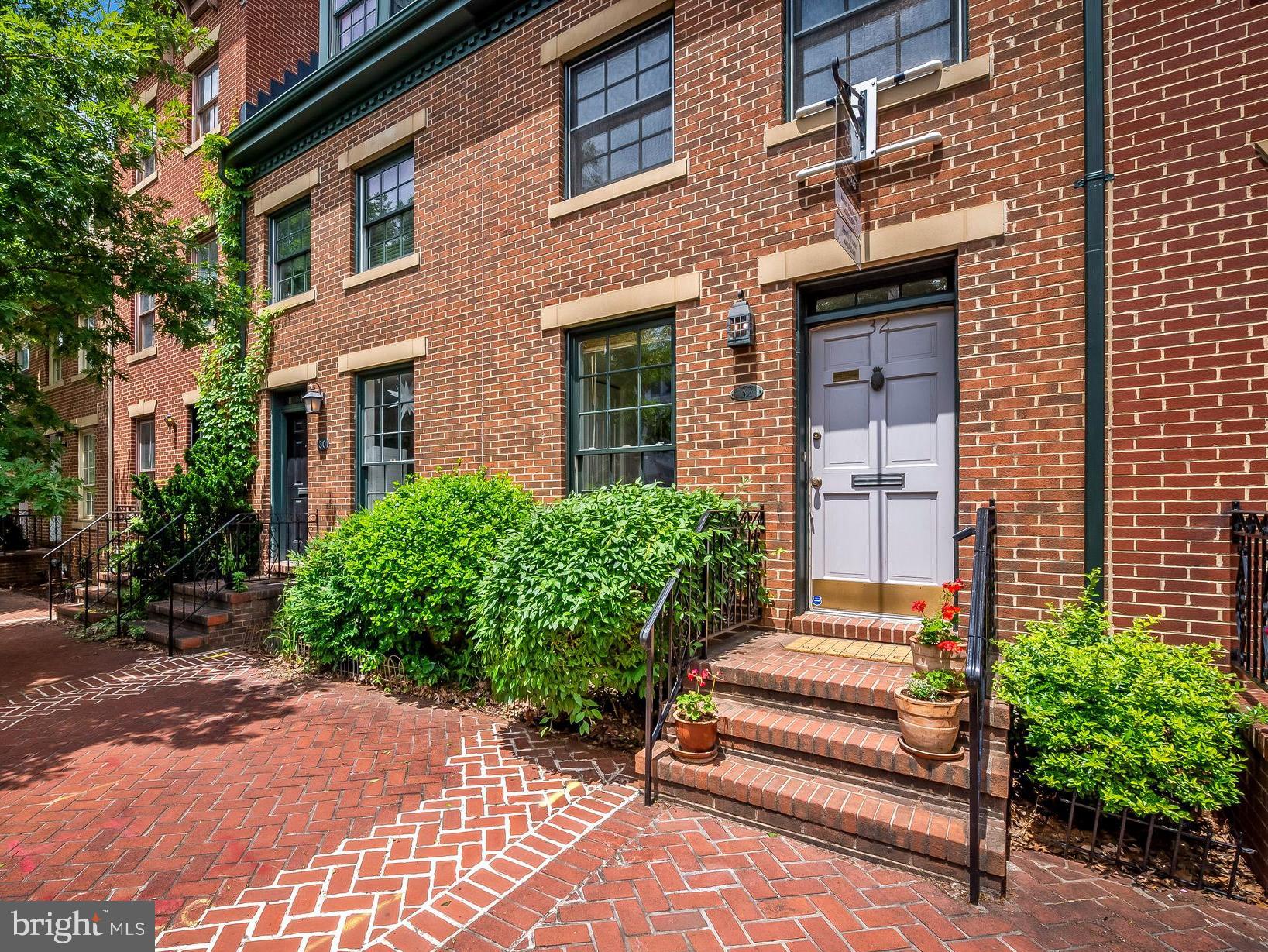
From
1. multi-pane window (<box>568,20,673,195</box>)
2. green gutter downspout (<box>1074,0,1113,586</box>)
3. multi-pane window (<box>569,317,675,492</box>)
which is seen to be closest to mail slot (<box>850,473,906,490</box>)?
green gutter downspout (<box>1074,0,1113,586</box>)

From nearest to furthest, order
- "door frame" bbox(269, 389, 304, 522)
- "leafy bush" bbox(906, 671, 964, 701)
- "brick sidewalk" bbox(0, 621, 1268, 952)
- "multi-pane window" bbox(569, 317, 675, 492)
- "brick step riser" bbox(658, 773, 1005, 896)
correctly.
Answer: "brick sidewalk" bbox(0, 621, 1268, 952)
"brick step riser" bbox(658, 773, 1005, 896)
"leafy bush" bbox(906, 671, 964, 701)
"multi-pane window" bbox(569, 317, 675, 492)
"door frame" bbox(269, 389, 304, 522)

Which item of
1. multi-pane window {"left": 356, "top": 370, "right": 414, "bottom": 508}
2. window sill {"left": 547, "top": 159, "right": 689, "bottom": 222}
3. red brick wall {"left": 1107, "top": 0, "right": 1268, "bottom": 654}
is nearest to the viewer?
red brick wall {"left": 1107, "top": 0, "right": 1268, "bottom": 654}

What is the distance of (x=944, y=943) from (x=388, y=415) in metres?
7.68

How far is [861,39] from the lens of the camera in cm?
486

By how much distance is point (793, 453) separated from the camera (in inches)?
197

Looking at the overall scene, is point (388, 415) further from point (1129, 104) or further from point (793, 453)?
point (1129, 104)

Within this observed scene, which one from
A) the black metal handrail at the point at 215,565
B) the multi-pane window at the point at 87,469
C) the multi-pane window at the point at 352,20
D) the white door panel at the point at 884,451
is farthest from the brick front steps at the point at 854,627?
the multi-pane window at the point at 87,469

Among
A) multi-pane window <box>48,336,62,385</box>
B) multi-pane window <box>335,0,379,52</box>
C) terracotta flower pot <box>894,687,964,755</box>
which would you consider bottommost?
terracotta flower pot <box>894,687,964,755</box>

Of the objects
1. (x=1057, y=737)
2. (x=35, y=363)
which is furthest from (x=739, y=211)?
(x=35, y=363)

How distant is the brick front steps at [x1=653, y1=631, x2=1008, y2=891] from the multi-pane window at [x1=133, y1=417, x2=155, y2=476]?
1251cm

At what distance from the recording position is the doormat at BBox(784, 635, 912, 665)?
13.6 ft

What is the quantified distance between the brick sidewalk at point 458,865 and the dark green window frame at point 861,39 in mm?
5164

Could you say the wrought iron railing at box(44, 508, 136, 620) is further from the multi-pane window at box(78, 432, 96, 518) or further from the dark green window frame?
the dark green window frame

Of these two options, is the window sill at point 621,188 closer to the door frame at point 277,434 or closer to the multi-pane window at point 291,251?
the multi-pane window at point 291,251
